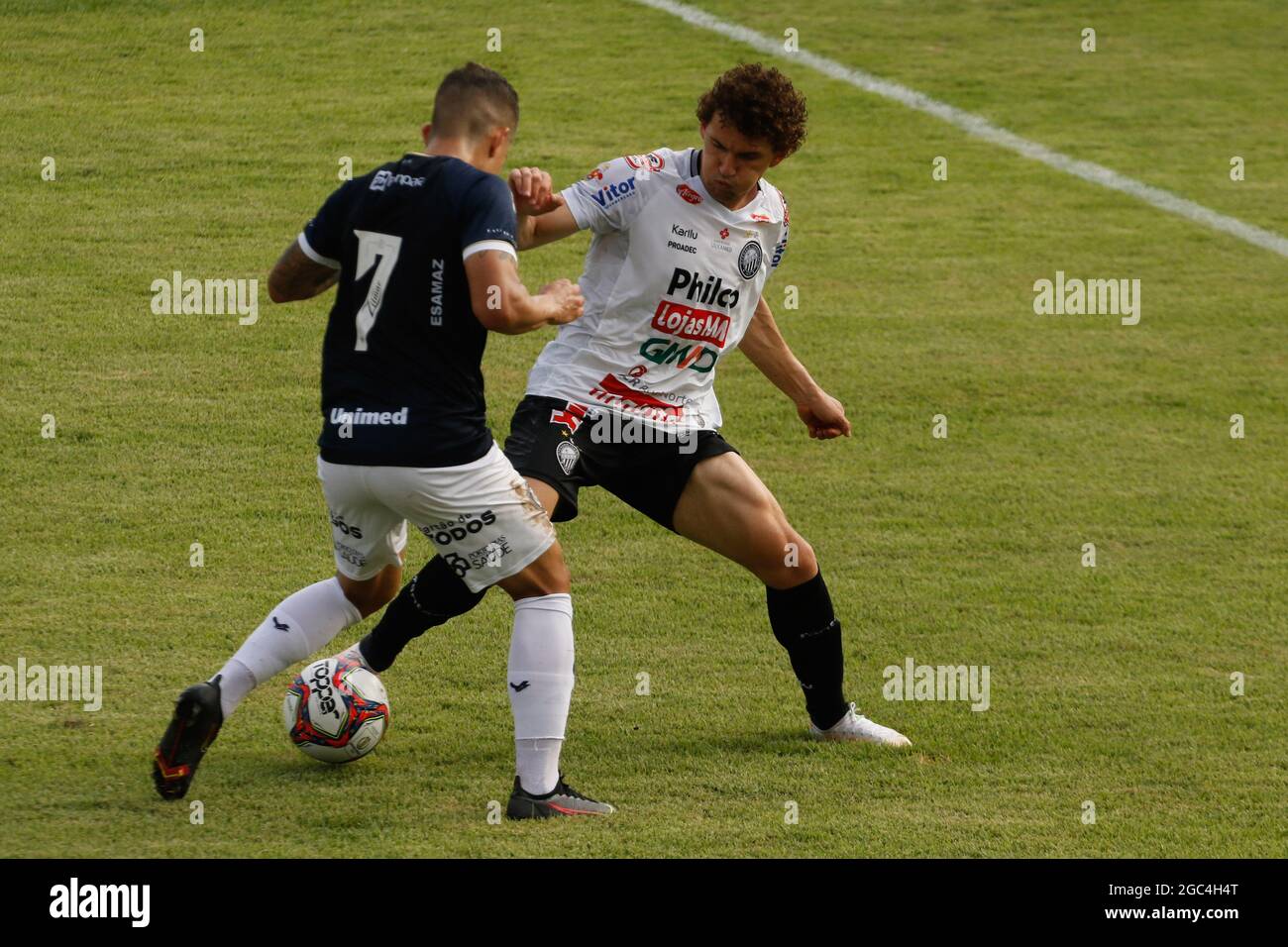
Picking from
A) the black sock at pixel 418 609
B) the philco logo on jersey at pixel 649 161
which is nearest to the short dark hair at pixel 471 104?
the philco logo on jersey at pixel 649 161

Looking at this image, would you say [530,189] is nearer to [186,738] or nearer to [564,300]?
[564,300]

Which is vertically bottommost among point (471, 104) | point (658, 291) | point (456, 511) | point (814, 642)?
point (814, 642)

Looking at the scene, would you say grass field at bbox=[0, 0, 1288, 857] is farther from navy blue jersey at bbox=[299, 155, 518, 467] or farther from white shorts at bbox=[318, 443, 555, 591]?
navy blue jersey at bbox=[299, 155, 518, 467]

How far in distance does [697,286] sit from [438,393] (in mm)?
1409

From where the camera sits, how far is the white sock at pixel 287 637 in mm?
5254

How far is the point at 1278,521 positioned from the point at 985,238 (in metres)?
4.20

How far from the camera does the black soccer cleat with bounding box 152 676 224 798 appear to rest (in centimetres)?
505

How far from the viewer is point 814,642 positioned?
5.97 metres

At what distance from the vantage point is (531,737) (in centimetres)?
509

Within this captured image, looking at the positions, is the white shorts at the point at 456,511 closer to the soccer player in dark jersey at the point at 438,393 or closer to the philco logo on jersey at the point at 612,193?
the soccer player in dark jersey at the point at 438,393

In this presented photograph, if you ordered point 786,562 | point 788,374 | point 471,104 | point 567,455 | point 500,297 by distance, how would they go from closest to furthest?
1. point 500,297
2. point 471,104
3. point 567,455
4. point 786,562
5. point 788,374

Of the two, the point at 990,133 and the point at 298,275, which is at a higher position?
the point at 990,133

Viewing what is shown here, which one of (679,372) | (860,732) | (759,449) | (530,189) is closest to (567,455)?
(679,372)

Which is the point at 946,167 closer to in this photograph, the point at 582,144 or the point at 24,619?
the point at 582,144
